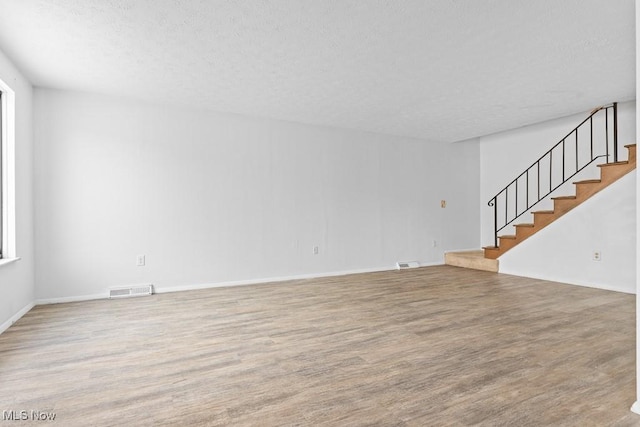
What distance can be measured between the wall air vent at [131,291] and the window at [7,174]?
1180mm

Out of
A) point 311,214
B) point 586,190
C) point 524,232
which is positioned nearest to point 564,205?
point 586,190

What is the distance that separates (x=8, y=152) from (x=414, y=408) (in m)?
4.40

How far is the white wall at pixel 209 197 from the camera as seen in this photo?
14.0 feet

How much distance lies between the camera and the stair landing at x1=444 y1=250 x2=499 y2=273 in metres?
6.10

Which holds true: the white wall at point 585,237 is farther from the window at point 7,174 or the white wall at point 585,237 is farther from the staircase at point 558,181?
the window at point 7,174

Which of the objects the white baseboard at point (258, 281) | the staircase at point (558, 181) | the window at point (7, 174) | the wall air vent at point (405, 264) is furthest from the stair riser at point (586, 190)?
the window at point (7, 174)

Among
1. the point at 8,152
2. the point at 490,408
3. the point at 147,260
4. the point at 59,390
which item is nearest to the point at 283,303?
the point at 147,260

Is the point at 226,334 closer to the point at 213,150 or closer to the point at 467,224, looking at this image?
the point at 213,150

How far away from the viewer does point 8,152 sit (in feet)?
11.7

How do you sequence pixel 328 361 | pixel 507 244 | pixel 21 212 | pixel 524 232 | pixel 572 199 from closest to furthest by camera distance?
pixel 328 361, pixel 21 212, pixel 572 199, pixel 524 232, pixel 507 244

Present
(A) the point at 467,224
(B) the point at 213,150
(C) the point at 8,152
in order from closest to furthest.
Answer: (C) the point at 8,152
(B) the point at 213,150
(A) the point at 467,224

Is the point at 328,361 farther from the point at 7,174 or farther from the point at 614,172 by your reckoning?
the point at 614,172

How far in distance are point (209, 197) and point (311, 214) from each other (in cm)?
168

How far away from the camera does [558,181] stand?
20.2 feet
